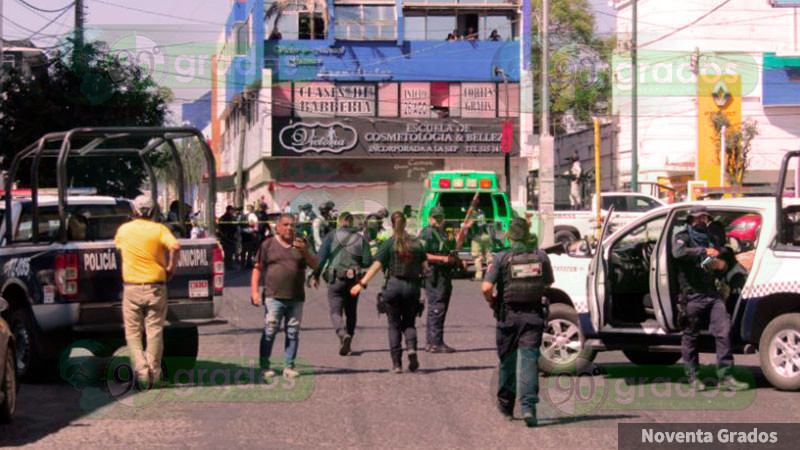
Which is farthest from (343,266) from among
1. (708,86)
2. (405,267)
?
(708,86)

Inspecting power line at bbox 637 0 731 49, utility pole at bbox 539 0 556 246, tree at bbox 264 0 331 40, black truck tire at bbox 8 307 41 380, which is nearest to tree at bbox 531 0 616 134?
power line at bbox 637 0 731 49

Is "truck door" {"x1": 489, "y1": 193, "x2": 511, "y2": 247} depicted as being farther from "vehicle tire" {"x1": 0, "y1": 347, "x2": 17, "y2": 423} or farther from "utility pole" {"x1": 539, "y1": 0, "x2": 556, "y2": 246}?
"vehicle tire" {"x1": 0, "y1": 347, "x2": 17, "y2": 423}

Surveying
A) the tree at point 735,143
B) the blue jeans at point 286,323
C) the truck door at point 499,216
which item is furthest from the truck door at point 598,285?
the tree at point 735,143

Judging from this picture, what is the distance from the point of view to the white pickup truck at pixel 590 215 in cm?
3300

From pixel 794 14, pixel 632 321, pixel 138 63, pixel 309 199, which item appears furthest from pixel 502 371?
pixel 794 14

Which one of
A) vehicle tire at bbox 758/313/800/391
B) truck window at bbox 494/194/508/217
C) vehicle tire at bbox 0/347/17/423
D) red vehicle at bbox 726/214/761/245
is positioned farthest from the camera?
truck window at bbox 494/194/508/217

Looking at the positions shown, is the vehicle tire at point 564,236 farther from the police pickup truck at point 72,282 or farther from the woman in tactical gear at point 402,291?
the police pickup truck at point 72,282

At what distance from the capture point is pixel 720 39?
5359 centimetres

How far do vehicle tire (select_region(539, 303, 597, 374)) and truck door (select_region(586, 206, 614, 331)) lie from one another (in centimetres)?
23

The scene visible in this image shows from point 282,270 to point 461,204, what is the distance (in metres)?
18.4

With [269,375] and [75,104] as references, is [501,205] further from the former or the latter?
[269,375]

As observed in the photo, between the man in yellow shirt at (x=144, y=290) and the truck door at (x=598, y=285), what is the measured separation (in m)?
4.09

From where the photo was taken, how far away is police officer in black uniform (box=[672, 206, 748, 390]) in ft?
34.5

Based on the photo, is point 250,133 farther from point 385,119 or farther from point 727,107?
point 727,107
